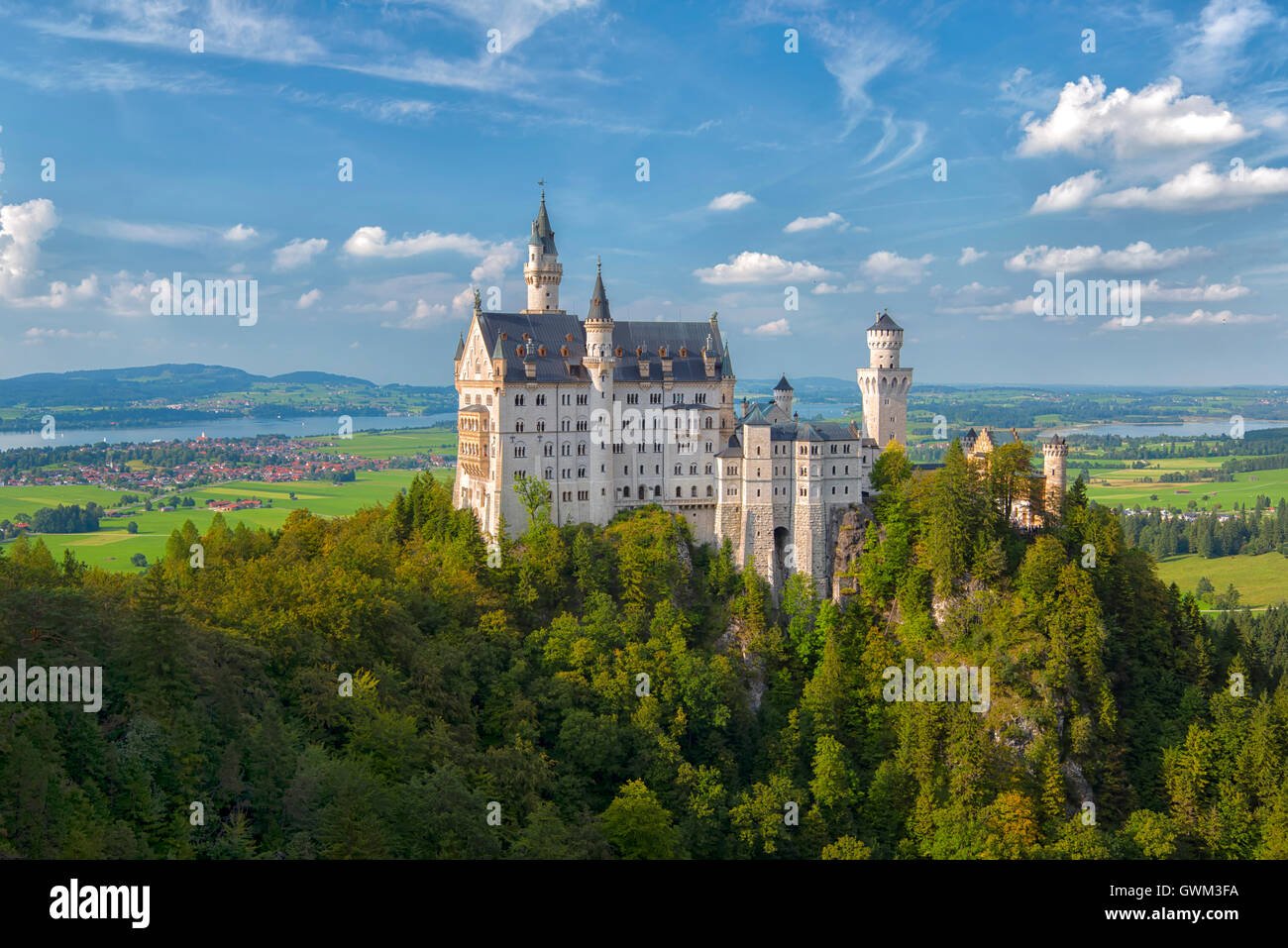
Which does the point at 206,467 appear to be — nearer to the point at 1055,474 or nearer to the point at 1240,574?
the point at 1055,474

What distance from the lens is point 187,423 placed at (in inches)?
7692

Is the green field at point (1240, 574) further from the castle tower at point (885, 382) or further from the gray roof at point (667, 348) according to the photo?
the gray roof at point (667, 348)

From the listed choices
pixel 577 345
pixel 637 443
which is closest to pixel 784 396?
pixel 637 443

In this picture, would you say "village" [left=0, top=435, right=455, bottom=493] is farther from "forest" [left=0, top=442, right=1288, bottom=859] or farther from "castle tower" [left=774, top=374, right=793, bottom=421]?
"castle tower" [left=774, top=374, right=793, bottom=421]

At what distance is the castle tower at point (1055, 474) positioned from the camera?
78562 millimetres

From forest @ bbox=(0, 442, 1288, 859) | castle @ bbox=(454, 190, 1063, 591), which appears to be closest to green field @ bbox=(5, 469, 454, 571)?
forest @ bbox=(0, 442, 1288, 859)

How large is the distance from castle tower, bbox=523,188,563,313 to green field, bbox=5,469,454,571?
29983 mm

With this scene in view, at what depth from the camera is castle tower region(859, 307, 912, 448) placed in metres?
86.8

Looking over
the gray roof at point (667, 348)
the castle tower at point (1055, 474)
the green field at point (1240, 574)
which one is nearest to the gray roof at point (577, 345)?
the gray roof at point (667, 348)

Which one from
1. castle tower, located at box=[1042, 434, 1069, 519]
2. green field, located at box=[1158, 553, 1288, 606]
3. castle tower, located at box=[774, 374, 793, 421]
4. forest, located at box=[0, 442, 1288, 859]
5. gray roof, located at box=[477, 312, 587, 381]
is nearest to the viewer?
Answer: forest, located at box=[0, 442, 1288, 859]

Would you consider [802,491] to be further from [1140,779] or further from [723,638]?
[1140,779]

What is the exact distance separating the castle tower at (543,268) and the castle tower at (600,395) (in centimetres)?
635
